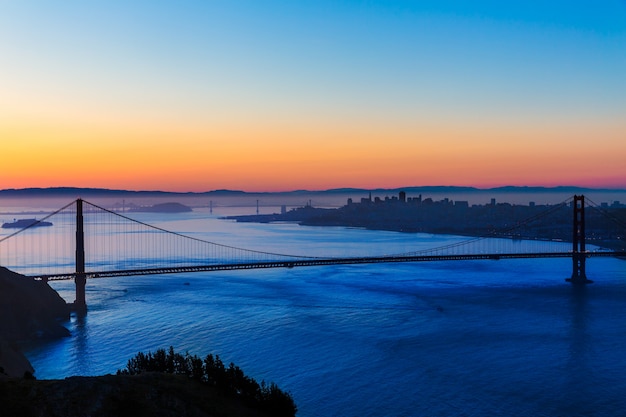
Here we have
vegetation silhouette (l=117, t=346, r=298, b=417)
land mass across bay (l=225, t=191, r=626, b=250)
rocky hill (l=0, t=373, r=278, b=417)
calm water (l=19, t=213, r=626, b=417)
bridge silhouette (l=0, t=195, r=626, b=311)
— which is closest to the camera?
rocky hill (l=0, t=373, r=278, b=417)

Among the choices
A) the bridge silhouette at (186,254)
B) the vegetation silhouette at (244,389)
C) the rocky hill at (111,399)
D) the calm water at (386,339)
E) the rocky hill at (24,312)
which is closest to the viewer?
the rocky hill at (111,399)

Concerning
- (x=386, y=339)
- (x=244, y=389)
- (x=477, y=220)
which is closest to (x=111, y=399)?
(x=244, y=389)

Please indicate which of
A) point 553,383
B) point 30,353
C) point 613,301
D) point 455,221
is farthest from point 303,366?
point 455,221

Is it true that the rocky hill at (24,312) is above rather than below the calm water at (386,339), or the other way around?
above

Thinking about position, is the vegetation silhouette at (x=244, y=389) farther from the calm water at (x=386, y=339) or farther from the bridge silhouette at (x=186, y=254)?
the bridge silhouette at (x=186, y=254)

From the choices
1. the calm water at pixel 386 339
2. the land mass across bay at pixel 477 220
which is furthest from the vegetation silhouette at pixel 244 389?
the land mass across bay at pixel 477 220

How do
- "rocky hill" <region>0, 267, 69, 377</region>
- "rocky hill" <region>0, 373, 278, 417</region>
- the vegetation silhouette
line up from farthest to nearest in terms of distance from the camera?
1. "rocky hill" <region>0, 267, 69, 377</region>
2. the vegetation silhouette
3. "rocky hill" <region>0, 373, 278, 417</region>

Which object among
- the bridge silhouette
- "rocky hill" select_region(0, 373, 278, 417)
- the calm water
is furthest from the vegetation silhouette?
the bridge silhouette

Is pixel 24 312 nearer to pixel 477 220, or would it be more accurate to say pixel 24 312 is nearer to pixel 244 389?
pixel 244 389

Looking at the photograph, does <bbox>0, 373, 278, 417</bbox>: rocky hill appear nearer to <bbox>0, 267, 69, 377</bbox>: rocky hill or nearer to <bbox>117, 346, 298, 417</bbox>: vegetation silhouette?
<bbox>117, 346, 298, 417</bbox>: vegetation silhouette
